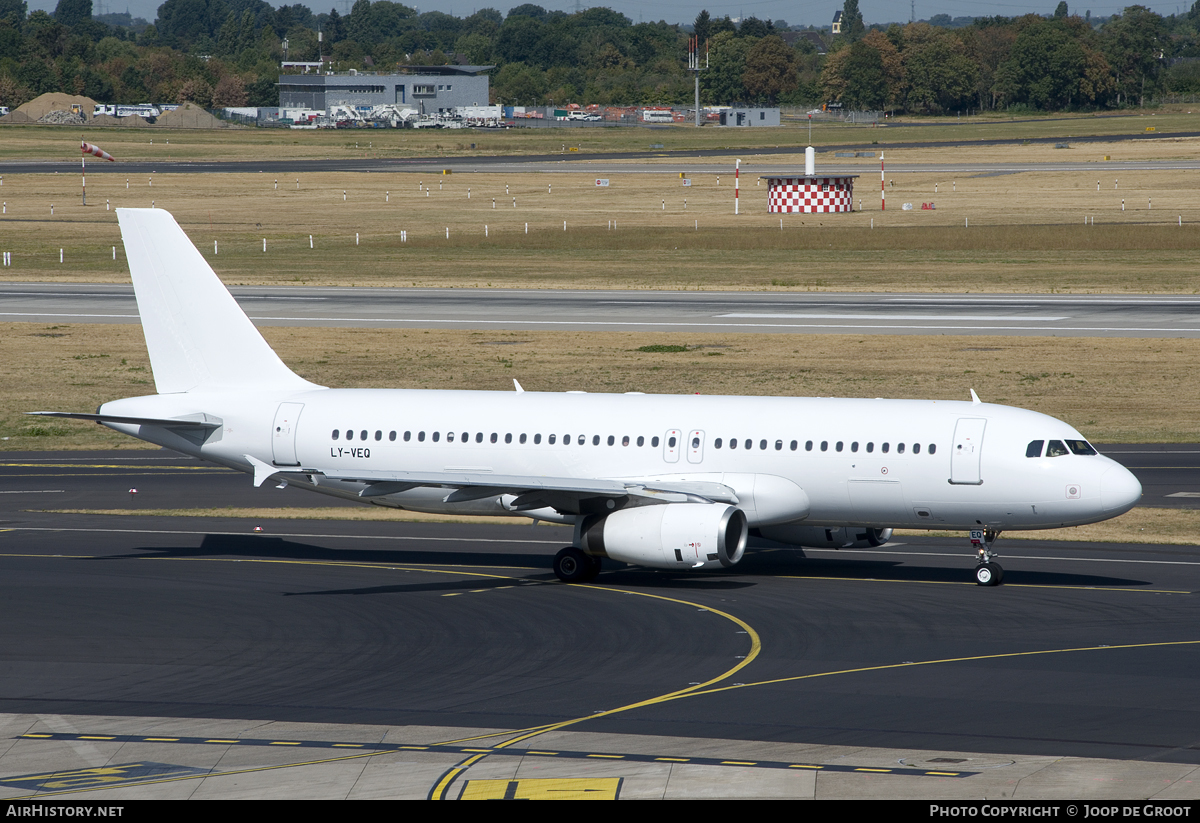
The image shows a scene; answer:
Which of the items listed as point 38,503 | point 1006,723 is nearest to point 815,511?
point 1006,723

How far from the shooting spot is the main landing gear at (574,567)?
33.8m

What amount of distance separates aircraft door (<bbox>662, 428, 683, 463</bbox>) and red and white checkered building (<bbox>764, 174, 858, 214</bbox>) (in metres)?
98.8

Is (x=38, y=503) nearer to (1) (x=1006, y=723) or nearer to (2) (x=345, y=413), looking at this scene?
(2) (x=345, y=413)

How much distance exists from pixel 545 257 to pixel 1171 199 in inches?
2646

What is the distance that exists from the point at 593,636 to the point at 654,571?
718 cm

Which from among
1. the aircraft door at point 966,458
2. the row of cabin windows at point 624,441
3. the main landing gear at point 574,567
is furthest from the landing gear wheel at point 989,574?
the main landing gear at point 574,567

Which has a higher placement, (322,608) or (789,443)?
(789,443)

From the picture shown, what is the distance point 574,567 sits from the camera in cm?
3375

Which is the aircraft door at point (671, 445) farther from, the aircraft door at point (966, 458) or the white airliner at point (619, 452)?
the aircraft door at point (966, 458)

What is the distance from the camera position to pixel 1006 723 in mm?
22297

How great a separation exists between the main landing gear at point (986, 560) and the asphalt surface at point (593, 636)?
1.77 ft

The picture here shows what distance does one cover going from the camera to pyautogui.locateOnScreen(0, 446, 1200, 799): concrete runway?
20016 mm
